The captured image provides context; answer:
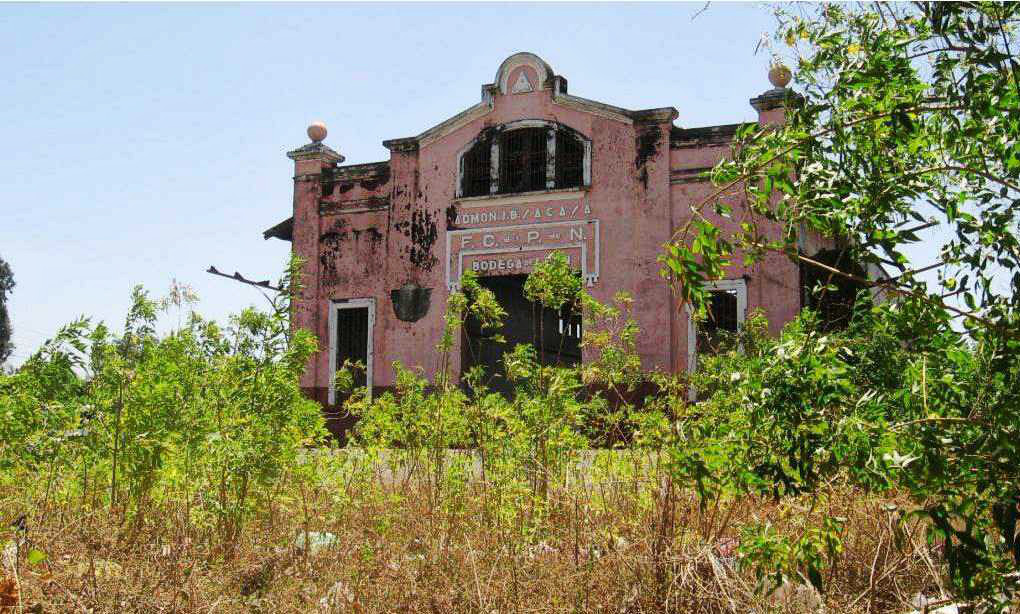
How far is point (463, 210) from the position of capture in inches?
671

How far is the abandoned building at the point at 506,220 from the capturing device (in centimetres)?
1540

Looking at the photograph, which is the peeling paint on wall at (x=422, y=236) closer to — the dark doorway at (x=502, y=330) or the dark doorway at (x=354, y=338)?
the dark doorway at (x=502, y=330)

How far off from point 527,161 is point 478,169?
0.93 metres

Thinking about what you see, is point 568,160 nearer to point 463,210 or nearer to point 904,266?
point 463,210

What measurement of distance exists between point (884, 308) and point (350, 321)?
15.3 meters

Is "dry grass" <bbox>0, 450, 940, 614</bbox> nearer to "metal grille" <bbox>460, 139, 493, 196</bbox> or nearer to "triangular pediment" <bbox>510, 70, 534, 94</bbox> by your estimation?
"metal grille" <bbox>460, 139, 493, 196</bbox>

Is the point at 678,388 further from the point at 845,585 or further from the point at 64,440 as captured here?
the point at 64,440

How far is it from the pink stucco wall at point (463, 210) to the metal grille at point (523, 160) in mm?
279

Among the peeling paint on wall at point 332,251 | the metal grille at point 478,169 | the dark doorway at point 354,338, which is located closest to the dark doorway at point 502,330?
the metal grille at point 478,169

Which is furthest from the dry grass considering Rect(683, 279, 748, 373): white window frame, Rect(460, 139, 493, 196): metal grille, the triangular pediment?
the triangular pediment

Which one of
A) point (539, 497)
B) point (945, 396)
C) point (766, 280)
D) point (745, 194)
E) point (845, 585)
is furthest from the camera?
point (766, 280)

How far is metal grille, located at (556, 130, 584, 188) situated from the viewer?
16344 millimetres

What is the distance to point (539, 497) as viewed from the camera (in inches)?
203

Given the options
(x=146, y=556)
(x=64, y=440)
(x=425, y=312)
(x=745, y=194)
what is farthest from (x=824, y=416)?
(x=425, y=312)
